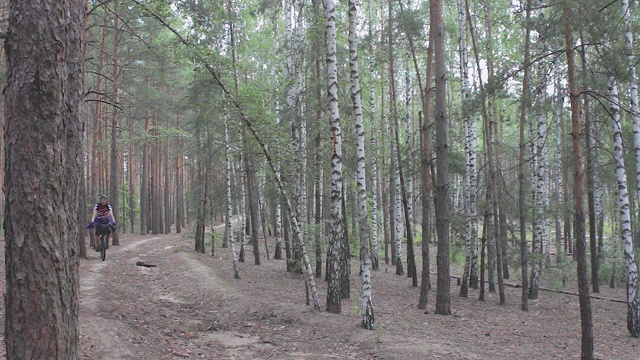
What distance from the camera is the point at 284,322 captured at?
A: 9219 mm

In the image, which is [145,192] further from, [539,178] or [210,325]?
[539,178]

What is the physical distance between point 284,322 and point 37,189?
22.6 ft

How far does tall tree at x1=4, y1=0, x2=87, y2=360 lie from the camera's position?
9.82 ft

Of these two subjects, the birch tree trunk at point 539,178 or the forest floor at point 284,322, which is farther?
the birch tree trunk at point 539,178

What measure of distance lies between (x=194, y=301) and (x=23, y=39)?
350 inches

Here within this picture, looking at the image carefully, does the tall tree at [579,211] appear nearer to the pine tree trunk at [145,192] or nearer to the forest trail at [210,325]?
the forest trail at [210,325]

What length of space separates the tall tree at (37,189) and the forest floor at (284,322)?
10.3 feet

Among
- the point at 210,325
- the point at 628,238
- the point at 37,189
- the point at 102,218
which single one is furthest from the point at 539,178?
the point at 37,189

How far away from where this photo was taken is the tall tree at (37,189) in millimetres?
2994

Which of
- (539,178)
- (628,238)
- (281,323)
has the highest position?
(539,178)

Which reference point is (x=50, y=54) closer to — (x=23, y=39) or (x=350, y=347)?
(x=23, y=39)

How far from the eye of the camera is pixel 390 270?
21250 mm

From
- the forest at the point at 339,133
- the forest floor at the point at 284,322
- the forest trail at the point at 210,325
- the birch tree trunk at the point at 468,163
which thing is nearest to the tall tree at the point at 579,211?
the forest at the point at 339,133

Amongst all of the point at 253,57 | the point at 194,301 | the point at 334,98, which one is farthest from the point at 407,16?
the point at 253,57
